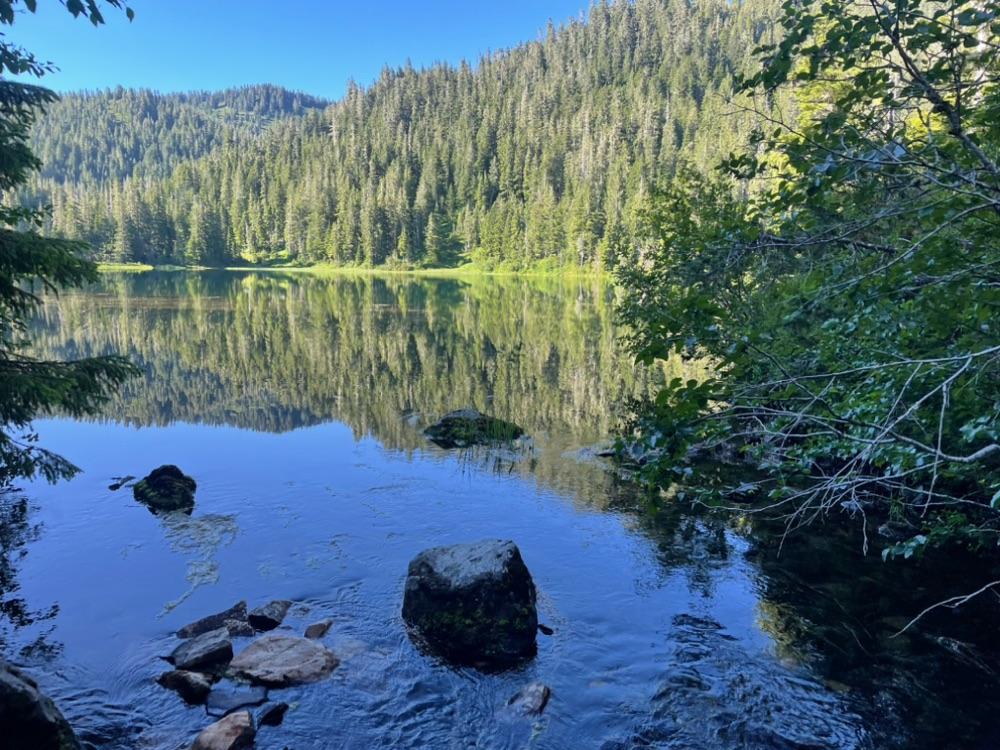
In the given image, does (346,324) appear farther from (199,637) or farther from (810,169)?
A: (810,169)

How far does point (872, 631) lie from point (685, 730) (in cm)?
431

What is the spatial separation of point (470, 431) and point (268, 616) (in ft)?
41.5

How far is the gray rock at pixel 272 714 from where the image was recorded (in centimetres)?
857

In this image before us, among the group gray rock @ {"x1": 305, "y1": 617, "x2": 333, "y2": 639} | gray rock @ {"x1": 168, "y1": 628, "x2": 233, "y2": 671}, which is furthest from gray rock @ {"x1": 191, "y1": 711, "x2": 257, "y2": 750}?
gray rock @ {"x1": 305, "y1": 617, "x2": 333, "y2": 639}

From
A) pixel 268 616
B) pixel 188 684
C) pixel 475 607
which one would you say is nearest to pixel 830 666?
pixel 475 607

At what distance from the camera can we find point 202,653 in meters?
9.80

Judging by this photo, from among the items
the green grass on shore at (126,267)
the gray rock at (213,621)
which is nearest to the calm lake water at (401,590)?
the gray rock at (213,621)

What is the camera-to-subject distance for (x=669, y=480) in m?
4.88

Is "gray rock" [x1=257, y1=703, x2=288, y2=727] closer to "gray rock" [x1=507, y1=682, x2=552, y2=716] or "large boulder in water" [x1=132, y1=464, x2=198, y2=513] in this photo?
"gray rock" [x1=507, y1=682, x2=552, y2=716]

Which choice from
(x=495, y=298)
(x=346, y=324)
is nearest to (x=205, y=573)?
(x=346, y=324)

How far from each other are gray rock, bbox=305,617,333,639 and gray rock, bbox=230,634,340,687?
41 cm

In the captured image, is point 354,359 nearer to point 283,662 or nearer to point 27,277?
point 27,277

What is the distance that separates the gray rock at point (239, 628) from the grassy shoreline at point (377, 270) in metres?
127

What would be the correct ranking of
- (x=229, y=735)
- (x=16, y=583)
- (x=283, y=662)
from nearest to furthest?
(x=229, y=735) → (x=283, y=662) → (x=16, y=583)
